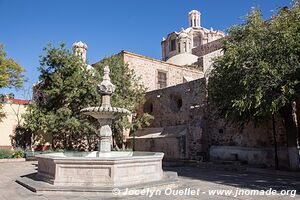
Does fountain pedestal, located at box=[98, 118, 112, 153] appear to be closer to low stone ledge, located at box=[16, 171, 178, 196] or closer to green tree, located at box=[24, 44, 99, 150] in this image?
low stone ledge, located at box=[16, 171, 178, 196]

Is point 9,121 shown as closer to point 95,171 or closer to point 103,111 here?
point 103,111

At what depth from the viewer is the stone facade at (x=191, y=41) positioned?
39.6m

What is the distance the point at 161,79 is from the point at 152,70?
1493 mm

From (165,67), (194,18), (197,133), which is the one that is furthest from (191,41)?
(197,133)

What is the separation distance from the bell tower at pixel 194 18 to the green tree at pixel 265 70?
4150cm

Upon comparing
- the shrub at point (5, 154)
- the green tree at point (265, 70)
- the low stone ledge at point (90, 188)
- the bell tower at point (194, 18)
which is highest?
the bell tower at point (194, 18)

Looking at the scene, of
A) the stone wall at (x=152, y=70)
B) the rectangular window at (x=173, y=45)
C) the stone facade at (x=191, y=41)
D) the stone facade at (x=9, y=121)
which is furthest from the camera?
the rectangular window at (x=173, y=45)

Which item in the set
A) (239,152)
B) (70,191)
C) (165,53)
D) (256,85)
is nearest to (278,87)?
(256,85)

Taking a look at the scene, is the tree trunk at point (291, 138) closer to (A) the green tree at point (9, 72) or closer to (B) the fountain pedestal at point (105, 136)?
(B) the fountain pedestal at point (105, 136)

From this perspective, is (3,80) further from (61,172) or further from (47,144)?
(61,172)

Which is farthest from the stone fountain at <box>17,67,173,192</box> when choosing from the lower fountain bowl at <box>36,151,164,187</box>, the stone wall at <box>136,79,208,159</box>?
the stone wall at <box>136,79,208,159</box>

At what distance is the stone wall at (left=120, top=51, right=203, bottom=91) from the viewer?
75.0 ft

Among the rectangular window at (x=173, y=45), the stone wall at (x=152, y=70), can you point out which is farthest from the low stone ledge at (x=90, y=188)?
the rectangular window at (x=173, y=45)

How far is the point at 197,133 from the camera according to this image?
16.3 m
